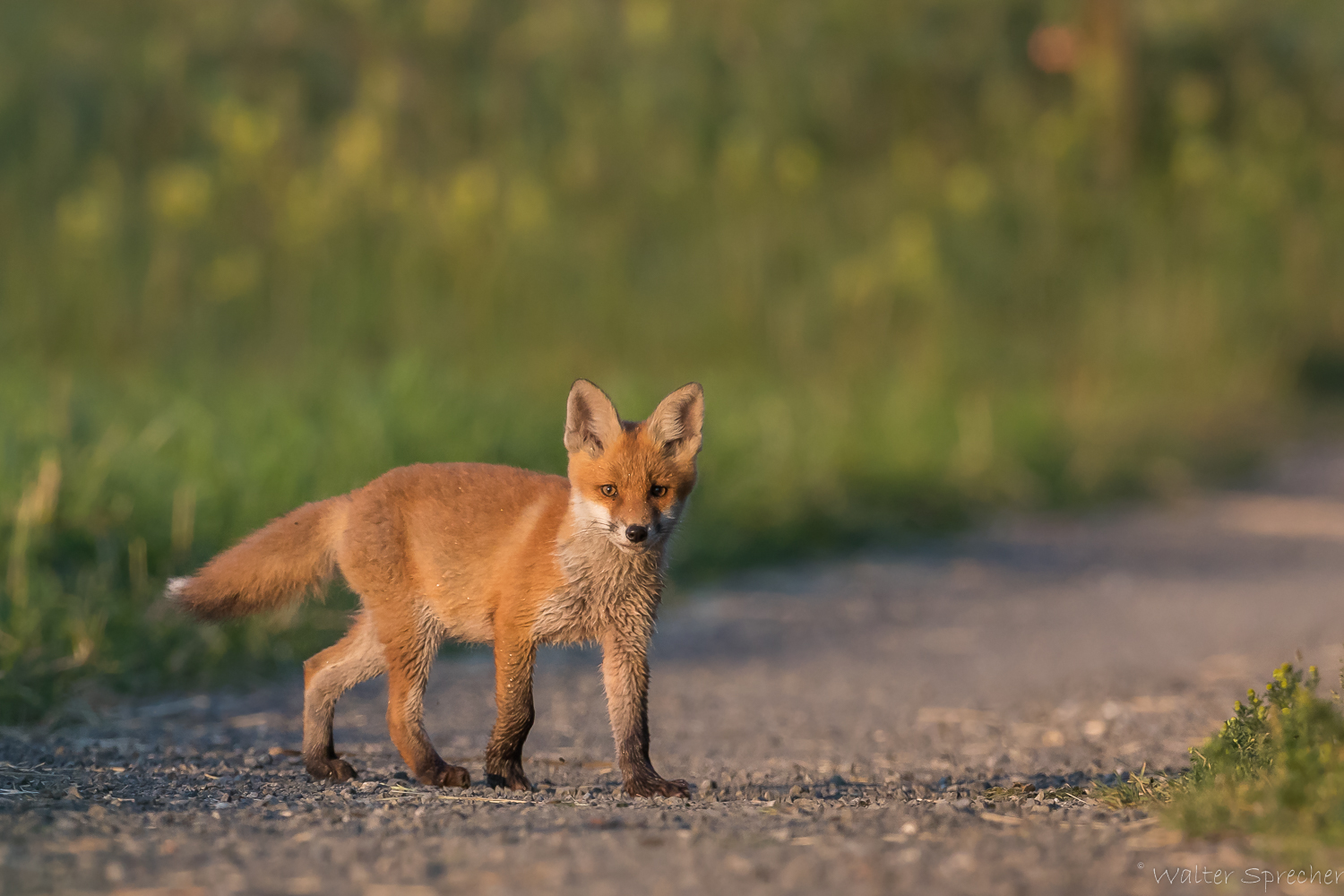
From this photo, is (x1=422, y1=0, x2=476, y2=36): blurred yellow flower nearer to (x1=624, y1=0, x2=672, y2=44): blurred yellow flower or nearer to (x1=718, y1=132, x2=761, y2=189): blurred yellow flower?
(x1=624, y1=0, x2=672, y2=44): blurred yellow flower

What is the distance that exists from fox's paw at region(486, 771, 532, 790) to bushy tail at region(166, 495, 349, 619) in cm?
80

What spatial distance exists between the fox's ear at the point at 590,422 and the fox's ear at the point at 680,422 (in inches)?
4.1

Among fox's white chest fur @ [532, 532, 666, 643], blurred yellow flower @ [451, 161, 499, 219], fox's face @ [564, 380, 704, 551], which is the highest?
blurred yellow flower @ [451, 161, 499, 219]

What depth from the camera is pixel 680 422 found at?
4.02 metres

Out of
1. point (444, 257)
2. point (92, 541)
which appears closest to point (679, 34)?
point (444, 257)

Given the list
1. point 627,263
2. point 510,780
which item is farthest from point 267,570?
point 627,263

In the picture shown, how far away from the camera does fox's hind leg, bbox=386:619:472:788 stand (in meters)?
3.79

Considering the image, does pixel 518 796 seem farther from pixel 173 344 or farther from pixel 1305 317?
pixel 1305 317

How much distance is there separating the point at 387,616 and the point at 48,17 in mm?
11227

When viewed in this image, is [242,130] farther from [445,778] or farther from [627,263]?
[445,778]

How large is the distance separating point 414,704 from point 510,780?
1.08ft

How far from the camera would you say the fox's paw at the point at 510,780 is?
12.3 feet
